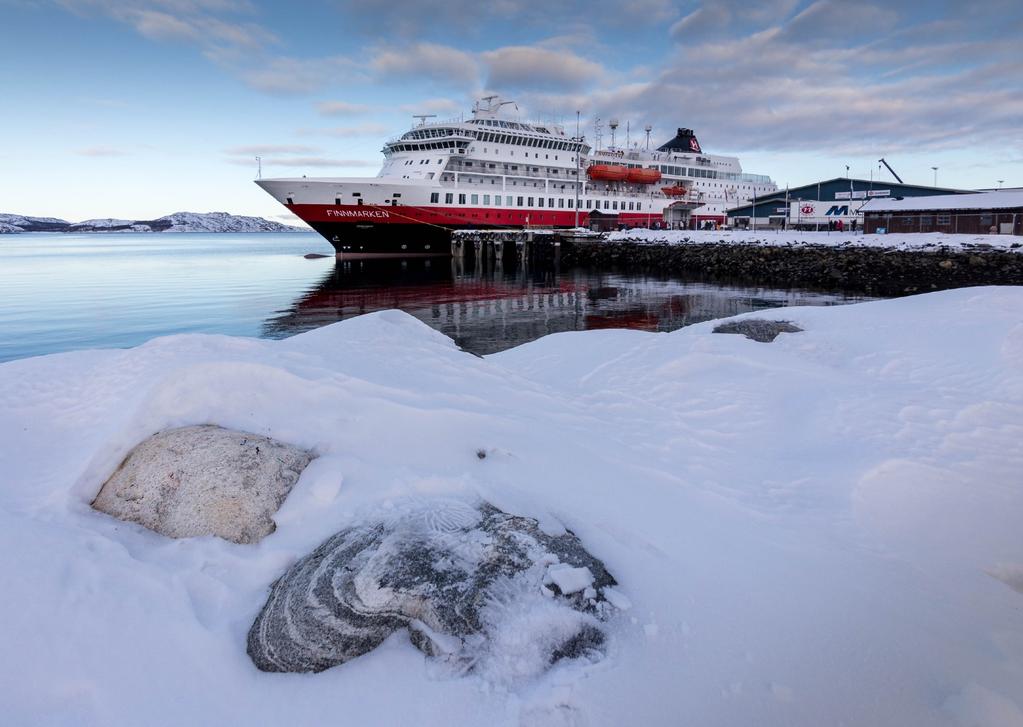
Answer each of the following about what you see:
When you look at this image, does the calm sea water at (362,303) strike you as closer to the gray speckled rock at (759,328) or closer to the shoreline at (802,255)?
the shoreline at (802,255)

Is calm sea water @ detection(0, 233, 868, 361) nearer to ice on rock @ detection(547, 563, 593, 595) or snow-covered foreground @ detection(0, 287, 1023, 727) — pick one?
snow-covered foreground @ detection(0, 287, 1023, 727)

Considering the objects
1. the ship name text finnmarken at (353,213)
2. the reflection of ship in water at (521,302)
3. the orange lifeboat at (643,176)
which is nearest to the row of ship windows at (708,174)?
the orange lifeboat at (643,176)

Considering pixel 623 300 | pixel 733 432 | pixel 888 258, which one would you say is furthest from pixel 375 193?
pixel 733 432

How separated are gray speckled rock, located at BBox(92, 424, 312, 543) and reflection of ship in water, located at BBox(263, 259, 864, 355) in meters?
12.2

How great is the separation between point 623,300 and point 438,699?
82.0 ft

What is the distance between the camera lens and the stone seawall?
1051 inches

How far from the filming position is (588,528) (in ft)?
15.6

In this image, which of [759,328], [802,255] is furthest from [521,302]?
[802,255]

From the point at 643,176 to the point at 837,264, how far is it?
36020 millimetres

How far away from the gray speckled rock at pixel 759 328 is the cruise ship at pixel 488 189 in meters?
37.7

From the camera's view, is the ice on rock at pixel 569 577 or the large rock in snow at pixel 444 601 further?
the ice on rock at pixel 569 577

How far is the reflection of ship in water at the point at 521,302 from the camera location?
21.2 metres

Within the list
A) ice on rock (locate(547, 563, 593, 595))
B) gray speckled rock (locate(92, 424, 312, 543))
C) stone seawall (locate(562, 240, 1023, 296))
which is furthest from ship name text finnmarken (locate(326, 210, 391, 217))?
ice on rock (locate(547, 563, 593, 595))

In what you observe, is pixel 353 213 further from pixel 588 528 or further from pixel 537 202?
pixel 588 528
